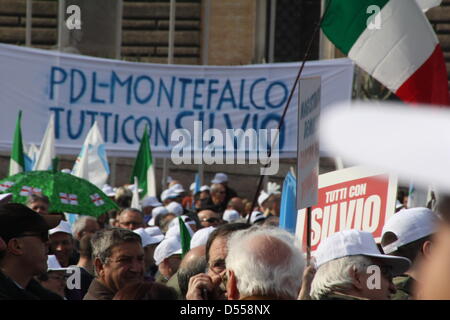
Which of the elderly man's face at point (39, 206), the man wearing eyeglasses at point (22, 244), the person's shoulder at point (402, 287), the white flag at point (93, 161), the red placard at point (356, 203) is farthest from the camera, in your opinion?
the white flag at point (93, 161)

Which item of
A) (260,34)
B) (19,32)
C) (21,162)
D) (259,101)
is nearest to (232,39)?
(260,34)

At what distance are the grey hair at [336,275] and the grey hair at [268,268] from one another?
40cm

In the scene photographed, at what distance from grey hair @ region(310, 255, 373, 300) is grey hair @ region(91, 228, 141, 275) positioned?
1197 mm

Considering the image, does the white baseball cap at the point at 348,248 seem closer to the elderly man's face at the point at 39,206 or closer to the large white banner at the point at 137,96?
the elderly man's face at the point at 39,206

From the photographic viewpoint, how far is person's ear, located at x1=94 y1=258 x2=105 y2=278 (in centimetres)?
418

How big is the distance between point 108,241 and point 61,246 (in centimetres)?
160

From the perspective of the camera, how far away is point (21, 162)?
9.23m

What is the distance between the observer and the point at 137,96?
11.7m

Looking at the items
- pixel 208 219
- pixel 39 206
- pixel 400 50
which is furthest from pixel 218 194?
pixel 400 50

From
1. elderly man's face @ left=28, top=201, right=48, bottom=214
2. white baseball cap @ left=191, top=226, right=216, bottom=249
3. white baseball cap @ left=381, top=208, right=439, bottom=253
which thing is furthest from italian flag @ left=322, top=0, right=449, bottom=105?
elderly man's face @ left=28, top=201, right=48, bottom=214

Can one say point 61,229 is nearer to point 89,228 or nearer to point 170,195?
point 89,228

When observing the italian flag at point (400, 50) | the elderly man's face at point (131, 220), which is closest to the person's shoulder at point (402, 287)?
the italian flag at point (400, 50)

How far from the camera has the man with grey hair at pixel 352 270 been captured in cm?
316
